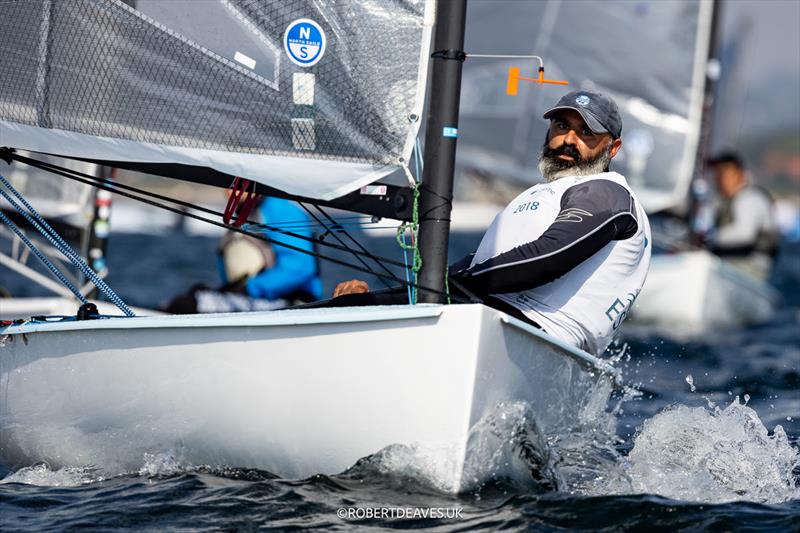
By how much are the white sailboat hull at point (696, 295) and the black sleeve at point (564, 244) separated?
6427 mm

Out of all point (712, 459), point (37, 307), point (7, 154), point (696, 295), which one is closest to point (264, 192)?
point (7, 154)

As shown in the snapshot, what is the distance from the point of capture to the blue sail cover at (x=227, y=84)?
288 cm

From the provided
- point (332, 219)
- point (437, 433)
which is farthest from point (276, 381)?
point (332, 219)

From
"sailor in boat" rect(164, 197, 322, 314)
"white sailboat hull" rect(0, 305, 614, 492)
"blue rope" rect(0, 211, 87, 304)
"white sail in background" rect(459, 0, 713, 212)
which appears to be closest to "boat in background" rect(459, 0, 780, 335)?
"white sail in background" rect(459, 0, 713, 212)

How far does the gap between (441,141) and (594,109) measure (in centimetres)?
59

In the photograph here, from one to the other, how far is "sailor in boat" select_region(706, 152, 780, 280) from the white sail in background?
1.48 ft

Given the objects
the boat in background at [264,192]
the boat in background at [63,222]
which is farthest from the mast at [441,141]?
the boat in background at [63,222]

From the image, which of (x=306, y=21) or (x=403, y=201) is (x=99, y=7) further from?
(x=403, y=201)

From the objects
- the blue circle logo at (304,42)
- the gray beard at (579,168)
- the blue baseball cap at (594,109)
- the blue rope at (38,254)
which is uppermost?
the blue circle logo at (304,42)

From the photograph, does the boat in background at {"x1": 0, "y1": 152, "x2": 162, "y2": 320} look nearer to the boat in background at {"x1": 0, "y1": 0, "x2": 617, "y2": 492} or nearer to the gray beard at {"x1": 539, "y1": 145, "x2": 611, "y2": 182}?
the boat in background at {"x1": 0, "y1": 0, "x2": 617, "y2": 492}

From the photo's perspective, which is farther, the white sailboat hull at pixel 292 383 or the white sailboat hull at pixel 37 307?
the white sailboat hull at pixel 37 307

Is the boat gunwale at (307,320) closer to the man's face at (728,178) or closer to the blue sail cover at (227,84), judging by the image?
the blue sail cover at (227,84)

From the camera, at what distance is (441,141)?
271cm

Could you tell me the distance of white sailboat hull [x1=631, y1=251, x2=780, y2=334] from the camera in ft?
30.7
